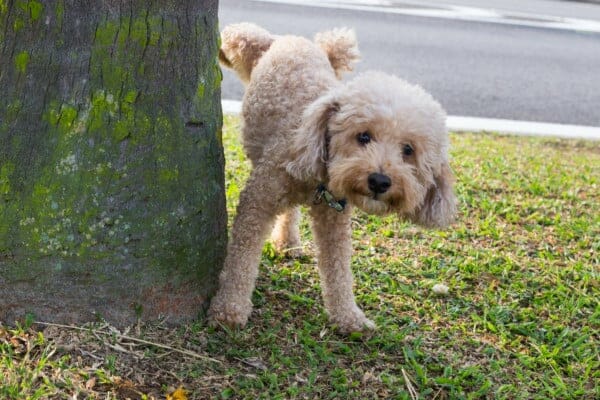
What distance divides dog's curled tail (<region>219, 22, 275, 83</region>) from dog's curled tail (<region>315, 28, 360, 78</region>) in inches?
12.5

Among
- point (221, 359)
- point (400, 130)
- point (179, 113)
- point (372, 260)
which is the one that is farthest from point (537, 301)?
point (179, 113)

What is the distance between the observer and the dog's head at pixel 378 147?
311 centimetres

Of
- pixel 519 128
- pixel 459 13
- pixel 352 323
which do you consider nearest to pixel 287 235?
pixel 352 323

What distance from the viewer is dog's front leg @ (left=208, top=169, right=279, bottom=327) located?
11.2 ft

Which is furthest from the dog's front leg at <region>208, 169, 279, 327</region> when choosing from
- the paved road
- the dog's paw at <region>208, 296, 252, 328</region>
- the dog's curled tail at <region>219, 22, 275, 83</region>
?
the paved road

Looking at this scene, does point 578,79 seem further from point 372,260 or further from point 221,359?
point 221,359

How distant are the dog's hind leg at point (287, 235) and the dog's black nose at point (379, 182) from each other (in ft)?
4.07

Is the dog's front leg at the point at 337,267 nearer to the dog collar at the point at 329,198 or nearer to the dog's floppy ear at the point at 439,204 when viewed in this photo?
the dog collar at the point at 329,198

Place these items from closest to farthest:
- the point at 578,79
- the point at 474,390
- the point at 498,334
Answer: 1. the point at 474,390
2. the point at 498,334
3. the point at 578,79

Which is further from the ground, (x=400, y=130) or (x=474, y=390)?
(x=400, y=130)

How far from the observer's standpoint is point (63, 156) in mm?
2848

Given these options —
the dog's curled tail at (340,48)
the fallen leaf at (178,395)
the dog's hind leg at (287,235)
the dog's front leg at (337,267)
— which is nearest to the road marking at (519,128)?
the dog's curled tail at (340,48)

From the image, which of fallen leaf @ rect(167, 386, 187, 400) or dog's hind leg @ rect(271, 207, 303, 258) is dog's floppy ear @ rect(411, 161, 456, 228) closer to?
dog's hind leg @ rect(271, 207, 303, 258)

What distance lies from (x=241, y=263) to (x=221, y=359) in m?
0.47
